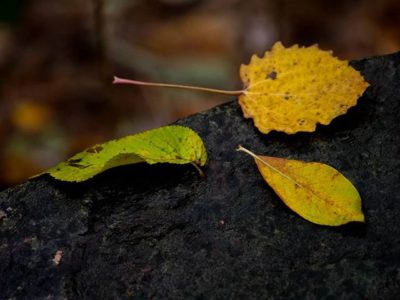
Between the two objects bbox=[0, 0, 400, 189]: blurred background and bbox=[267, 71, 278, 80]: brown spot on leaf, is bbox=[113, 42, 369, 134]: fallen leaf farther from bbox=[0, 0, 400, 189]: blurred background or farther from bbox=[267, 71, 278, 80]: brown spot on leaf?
bbox=[0, 0, 400, 189]: blurred background

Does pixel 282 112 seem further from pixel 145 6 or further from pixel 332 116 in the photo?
pixel 145 6

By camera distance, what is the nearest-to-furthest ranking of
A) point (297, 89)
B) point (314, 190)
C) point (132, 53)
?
1. point (314, 190)
2. point (297, 89)
3. point (132, 53)

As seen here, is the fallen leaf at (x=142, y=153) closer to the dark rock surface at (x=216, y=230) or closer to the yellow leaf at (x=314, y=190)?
the dark rock surface at (x=216, y=230)

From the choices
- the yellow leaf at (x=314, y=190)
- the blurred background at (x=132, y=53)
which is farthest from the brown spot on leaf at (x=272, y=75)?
the blurred background at (x=132, y=53)

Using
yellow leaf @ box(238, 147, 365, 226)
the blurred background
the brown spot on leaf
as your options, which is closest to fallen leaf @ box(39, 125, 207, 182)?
yellow leaf @ box(238, 147, 365, 226)

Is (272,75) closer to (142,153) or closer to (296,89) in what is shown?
(296,89)

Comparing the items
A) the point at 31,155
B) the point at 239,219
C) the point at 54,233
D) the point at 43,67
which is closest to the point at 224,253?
the point at 239,219

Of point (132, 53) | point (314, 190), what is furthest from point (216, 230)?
point (132, 53)
